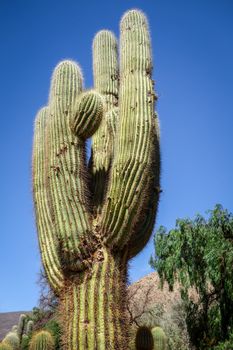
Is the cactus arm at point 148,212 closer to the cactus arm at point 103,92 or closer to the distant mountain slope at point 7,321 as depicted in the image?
the cactus arm at point 103,92

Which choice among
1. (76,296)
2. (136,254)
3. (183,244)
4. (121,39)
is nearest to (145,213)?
(136,254)

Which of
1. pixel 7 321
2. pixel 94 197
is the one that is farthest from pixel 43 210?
pixel 7 321

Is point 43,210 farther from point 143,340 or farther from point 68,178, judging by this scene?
point 143,340

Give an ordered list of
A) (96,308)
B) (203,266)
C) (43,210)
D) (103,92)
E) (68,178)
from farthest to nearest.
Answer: (203,266) < (103,92) < (43,210) < (68,178) < (96,308)

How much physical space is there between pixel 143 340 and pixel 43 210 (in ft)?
6.05

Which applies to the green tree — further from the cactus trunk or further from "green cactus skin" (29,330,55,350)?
the cactus trunk

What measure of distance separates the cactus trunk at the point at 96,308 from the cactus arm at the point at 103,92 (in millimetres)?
697

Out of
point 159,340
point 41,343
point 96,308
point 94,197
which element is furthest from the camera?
point 159,340

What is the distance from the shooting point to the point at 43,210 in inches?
191

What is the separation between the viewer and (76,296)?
13.5 feet

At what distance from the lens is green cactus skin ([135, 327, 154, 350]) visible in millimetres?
5004

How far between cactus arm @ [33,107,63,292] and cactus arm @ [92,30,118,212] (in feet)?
1.90

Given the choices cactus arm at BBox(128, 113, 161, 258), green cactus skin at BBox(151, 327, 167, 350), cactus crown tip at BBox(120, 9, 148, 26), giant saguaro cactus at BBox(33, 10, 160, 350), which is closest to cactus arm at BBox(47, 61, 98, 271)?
giant saguaro cactus at BBox(33, 10, 160, 350)

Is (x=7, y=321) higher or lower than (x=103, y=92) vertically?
higher
